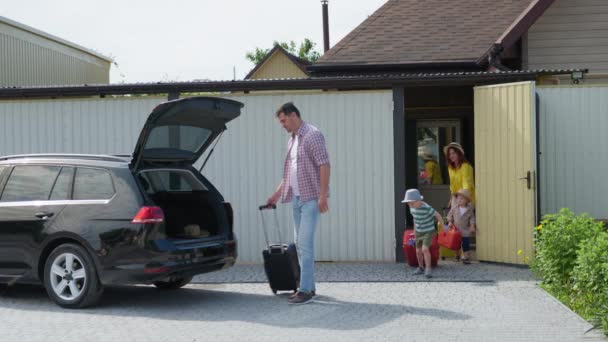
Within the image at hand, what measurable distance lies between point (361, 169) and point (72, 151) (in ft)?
14.2

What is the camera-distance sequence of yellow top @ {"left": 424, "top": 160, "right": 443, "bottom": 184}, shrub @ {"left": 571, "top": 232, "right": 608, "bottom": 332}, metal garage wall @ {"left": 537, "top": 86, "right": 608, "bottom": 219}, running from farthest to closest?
yellow top @ {"left": 424, "top": 160, "right": 443, "bottom": 184}
metal garage wall @ {"left": 537, "top": 86, "right": 608, "bottom": 219}
shrub @ {"left": 571, "top": 232, "right": 608, "bottom": 332}

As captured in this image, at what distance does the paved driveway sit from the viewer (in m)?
7.36

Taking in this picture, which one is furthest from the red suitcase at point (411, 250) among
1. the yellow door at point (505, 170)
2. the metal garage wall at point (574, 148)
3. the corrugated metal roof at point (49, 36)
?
the corrugated metal roof at point (49, 36)

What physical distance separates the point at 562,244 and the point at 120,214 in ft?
15.4

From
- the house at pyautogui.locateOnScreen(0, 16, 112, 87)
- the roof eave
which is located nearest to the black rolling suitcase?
the roof eave

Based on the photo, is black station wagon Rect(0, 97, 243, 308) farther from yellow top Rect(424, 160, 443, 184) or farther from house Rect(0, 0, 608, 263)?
yellow top Rect(424, 160, 443, 184)

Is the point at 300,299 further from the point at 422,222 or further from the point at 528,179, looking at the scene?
the point at 528,179

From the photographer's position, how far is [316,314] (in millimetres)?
8273

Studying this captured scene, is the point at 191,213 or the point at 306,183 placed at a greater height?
the point at 306,183

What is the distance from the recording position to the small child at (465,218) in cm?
1169

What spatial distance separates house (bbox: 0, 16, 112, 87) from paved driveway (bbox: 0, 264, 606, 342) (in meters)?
8.37

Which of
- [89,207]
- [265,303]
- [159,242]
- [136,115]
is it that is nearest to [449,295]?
[265,303]

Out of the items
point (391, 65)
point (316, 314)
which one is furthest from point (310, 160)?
point (391, 65)

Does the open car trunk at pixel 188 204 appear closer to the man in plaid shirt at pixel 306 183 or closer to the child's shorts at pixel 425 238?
the man in plaid shirt at pixel 306 183
